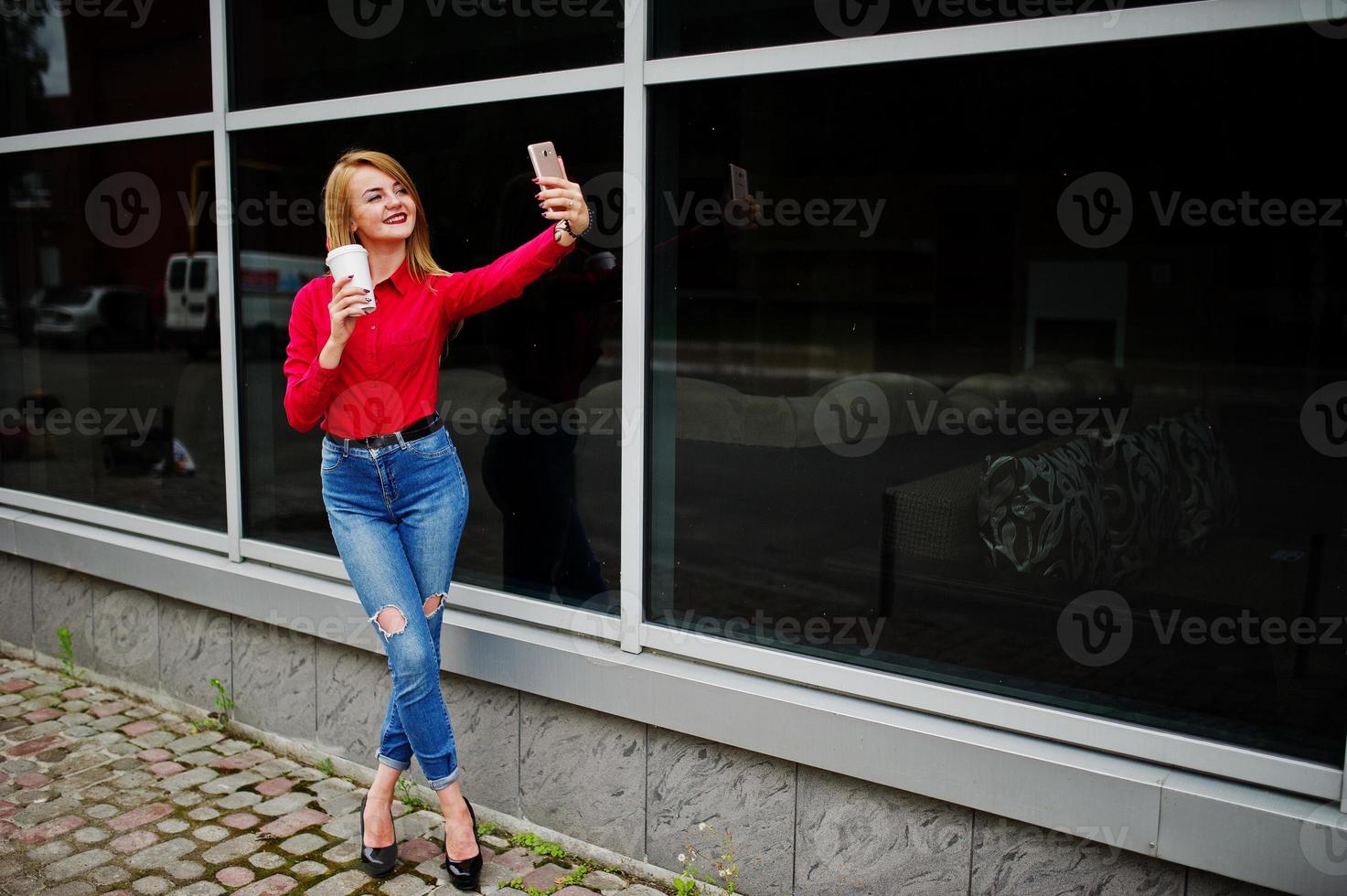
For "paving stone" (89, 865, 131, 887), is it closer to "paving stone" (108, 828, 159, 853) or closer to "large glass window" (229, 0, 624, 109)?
"paving stone" (108, 828, 159, 853)

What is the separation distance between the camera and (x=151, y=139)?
16.2 ft

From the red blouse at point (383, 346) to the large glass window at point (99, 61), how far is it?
197cm

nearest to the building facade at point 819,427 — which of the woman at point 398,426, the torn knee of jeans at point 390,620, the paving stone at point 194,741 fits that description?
the paving stone at point 194,741

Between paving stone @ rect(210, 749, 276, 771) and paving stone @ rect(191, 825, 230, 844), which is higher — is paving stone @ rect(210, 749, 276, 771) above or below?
below

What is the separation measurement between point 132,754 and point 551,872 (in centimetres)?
196

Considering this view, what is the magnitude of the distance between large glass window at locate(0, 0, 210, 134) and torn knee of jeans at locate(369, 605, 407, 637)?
261 cm

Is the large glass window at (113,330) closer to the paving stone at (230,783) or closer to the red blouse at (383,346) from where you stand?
the paving stone at (230,783)

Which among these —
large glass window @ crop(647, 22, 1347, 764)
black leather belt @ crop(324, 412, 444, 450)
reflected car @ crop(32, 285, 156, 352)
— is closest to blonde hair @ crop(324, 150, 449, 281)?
black leather belt @ crop(324, 412, 444, 450)

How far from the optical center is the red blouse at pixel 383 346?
322cm

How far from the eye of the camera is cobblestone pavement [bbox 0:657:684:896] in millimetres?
3436

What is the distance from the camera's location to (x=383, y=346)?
3264 millimetres

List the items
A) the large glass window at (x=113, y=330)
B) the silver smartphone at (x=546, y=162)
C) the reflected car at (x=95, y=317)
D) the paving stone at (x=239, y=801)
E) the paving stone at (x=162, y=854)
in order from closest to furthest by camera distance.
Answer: the silver smartphone at (x=546, y=162) → the paving stone at (x=162, y=854) → the paving stone at (x=239, y=801) → the large glass window at (x=113, y=330) → the reflected car at (x=95, y=317)

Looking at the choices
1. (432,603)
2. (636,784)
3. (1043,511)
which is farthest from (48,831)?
(1043,511)

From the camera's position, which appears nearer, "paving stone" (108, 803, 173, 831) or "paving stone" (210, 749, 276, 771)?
"paving stone" (108, 803, 173, 831)
